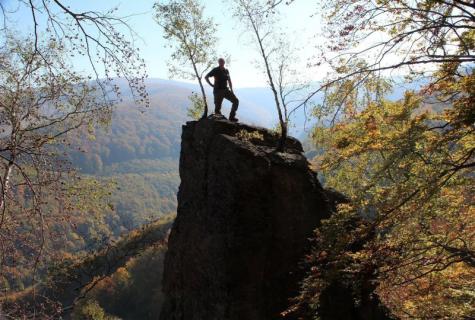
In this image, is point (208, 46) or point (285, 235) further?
point (208, 46)

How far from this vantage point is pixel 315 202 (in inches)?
527

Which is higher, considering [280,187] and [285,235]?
[280,187]

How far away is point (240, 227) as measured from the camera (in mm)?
12094

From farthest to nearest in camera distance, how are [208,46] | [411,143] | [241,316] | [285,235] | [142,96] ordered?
[208,46], [285,235], [241,316], [411,143], [142,96]

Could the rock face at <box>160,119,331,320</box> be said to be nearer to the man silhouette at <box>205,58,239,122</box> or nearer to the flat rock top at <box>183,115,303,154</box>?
the flat rock top at <box>183,115,303,154</box>

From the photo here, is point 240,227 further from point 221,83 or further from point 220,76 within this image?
point 220,76

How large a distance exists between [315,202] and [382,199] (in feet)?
15.4

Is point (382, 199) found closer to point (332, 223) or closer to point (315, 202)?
point (332, 223)

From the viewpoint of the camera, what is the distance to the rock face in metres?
11.9

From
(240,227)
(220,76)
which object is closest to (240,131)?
(220,76)

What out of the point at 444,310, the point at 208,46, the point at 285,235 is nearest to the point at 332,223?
the point at 285,235

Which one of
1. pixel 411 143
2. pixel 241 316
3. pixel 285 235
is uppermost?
pixel 411 143

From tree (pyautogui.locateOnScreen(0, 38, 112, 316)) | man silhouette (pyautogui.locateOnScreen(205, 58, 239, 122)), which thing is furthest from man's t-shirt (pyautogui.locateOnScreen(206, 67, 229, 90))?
tree (pyautogui.locateOnScreen(0, 38, 112, 316))

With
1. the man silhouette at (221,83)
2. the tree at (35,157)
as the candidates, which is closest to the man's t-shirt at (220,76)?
the man silhouette at (221,83)
